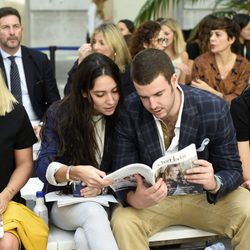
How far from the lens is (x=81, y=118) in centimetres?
328

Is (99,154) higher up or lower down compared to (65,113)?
lower down

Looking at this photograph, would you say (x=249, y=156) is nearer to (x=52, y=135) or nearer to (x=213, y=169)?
(x=213, y=169)

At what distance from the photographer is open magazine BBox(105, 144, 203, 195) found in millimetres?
2838

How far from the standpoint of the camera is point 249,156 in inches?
145

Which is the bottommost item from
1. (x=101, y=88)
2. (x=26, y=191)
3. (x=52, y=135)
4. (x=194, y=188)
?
(x=26, y=191)

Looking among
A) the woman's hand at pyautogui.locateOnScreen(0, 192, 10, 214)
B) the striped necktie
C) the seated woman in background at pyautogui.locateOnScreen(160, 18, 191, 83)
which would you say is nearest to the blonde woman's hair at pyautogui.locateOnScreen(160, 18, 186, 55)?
the seated woman in background at pyautogui.locateOnScreen(160, 18, 191, 83)

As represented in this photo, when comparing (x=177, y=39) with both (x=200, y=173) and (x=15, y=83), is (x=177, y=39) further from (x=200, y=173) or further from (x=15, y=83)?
(x=200, y=173)

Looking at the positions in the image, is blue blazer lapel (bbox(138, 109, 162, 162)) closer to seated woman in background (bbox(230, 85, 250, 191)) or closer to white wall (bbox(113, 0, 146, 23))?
seated woman in background (bbox(230, 85, 250, 191))

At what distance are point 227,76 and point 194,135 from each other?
96.4 inches

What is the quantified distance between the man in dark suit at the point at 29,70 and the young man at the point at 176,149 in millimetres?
2112

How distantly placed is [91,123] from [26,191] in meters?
0.83

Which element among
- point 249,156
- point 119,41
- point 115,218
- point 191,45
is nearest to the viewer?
point 115,218

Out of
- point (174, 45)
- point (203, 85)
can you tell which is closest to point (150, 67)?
point (203, 85)

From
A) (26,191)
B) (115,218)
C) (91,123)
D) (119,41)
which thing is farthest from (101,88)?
(119,41)
